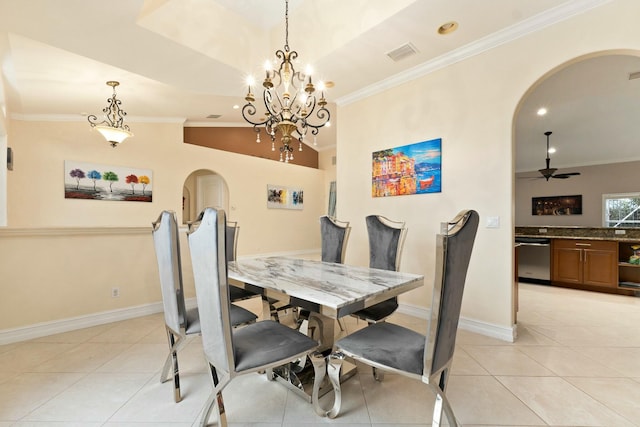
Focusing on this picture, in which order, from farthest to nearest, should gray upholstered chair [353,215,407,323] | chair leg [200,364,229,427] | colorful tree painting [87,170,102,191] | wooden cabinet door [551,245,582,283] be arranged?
1. colorful tree painting [87,170,102,191]
2. wooden cabinet door [551,245,582,283]
3. gray upholstered chair [353,215,407,323]
4. chair leg [200,364,229,427]

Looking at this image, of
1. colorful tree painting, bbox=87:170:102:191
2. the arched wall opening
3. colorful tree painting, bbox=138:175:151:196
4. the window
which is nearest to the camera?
the arched wall opening

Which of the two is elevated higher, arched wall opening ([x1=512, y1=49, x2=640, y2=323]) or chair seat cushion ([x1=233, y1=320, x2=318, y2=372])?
arched wall opening ([x1=512, y1=49, x2=640, y2=323])

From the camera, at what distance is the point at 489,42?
2799 mm

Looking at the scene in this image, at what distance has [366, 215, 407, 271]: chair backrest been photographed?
257cm

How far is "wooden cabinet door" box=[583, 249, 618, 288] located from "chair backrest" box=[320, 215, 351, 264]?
14.3ft

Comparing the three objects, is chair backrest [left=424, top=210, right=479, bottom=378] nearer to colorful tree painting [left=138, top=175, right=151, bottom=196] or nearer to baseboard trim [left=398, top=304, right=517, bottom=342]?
baseboard trim [left=398, top=304, right=517, bottom=342]

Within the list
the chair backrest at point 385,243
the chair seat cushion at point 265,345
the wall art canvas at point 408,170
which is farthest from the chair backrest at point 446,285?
the wall art canvas at point 408,170

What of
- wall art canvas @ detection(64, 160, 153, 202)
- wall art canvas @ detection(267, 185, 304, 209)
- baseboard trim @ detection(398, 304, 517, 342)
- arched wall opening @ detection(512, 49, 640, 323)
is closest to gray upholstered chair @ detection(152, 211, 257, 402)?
baseboard trim @ detection(398, 304, 517, 342)

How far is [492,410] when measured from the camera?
167 cm

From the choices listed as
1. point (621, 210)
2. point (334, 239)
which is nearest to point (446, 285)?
point (334, 239)

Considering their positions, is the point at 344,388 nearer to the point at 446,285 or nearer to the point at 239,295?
the point at 446,285

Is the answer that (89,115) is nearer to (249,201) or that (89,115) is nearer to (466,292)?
(249,201)

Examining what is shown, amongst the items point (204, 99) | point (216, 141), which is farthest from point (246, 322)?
point (216, 141)

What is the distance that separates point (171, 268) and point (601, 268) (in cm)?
598
